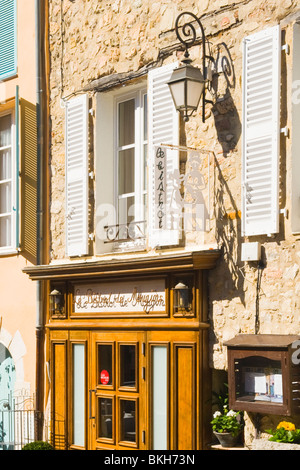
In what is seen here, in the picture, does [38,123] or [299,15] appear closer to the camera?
[299,15]

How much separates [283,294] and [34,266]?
3969mm

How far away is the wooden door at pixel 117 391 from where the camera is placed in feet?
32.7

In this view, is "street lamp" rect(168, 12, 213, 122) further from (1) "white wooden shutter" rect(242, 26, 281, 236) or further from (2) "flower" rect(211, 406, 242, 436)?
(2) "flower" rect(211, 406, 242, 436)

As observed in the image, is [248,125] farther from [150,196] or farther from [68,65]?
[68,65]

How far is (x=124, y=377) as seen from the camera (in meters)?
10.3

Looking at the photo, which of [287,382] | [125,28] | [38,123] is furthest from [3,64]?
[287,382]

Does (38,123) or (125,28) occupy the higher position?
(125,28)

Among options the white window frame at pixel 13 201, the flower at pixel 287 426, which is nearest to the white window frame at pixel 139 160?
the white window frame at pixel 13 201

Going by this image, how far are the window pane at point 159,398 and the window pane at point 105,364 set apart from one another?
2.88 ft

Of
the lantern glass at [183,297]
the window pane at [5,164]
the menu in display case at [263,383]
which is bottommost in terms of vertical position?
the menu in display case at [263,383]

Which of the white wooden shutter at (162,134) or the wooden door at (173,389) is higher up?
the white wooden shutter at (162,134)

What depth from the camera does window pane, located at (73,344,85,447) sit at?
35.5 feet

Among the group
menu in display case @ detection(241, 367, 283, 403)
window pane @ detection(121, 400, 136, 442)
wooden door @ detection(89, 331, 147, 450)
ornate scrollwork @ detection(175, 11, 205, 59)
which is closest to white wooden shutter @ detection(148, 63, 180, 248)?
ornate scrollwork @ detection(175, 11, 205, 59)

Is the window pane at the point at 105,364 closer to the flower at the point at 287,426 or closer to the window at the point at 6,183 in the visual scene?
the window at the point at 6,183
